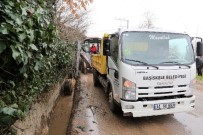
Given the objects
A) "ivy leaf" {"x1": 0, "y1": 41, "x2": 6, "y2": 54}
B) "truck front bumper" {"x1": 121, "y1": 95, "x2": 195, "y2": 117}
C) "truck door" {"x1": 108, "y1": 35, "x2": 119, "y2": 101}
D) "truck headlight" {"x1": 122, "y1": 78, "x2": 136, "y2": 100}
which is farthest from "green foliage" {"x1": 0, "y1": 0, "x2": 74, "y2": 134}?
"truck door" {"x1": 108, "y1": 35, "x2": 119, "y2": 101}

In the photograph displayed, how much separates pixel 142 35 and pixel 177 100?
1856mm

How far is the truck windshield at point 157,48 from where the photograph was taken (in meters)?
6.69

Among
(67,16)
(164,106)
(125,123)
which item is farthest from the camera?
(67,16)

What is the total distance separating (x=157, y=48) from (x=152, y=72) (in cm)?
82

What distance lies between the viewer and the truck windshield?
669 centimetres

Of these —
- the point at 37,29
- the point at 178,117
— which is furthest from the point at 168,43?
the point at 37,29

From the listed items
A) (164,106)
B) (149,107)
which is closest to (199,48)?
(164,106)

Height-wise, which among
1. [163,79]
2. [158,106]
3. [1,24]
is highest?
[1,24]

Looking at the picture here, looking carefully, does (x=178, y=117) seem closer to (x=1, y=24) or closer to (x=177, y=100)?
(x=177, y=100)

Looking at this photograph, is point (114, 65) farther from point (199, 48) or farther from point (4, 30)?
point (4, 30)

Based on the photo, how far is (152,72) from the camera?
638 centimetres

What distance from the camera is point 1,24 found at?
2432 millimetres

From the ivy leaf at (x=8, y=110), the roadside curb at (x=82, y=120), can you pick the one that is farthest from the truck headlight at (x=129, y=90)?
the ivy leaf at (x=8, y=110)

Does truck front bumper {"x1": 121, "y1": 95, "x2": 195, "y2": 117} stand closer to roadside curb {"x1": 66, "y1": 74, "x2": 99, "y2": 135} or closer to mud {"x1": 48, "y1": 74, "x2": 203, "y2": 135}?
mud {"x1": 48, "y1": 74, "x2": 203, "y2": 135}
